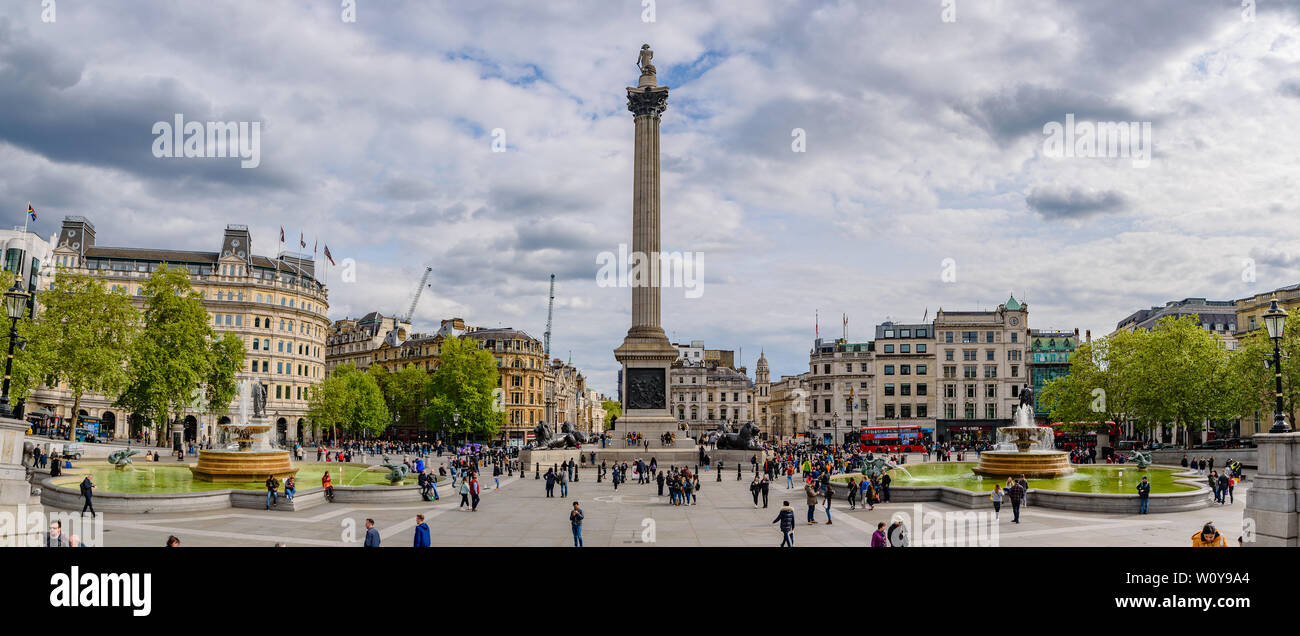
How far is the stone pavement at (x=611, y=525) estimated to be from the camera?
23.0m

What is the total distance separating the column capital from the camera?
66688 millimetres

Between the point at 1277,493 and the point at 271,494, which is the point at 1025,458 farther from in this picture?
the point at 271,494

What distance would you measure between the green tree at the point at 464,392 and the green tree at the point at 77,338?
36515 mm

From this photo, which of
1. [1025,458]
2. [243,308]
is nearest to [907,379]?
[1025,458]

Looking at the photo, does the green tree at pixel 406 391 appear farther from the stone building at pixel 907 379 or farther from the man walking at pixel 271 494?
the man walking at pixel 271 494

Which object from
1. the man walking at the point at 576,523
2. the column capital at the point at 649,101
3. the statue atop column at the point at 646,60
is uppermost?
the statue atop column at the point at 646,60

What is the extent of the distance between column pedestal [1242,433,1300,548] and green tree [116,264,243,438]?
6317 centimetres

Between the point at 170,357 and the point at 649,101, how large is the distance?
41650 mm

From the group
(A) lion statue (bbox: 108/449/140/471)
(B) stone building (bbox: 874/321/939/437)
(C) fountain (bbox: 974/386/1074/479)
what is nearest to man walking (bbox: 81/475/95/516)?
(A) lion statue (bbox: 108/449/140/471)

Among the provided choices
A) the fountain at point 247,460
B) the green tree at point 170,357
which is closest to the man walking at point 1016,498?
the fountain at point 247,460

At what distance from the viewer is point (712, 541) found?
23.5m
